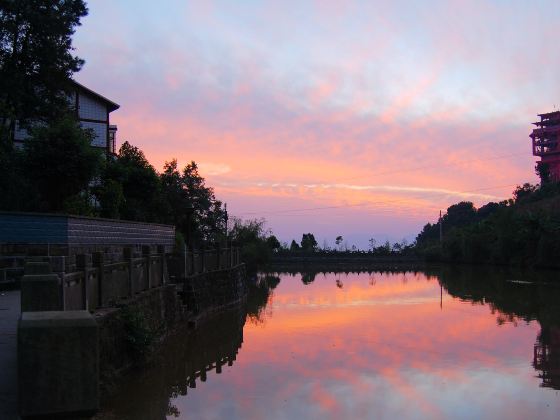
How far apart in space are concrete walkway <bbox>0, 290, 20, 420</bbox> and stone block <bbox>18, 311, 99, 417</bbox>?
17.3 inches

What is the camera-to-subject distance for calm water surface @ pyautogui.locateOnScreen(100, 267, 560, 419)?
9.99 metres

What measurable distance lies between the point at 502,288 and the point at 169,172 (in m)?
24.0

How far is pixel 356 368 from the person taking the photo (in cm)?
1323

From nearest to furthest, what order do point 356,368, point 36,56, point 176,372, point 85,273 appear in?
point 85,273 < point 176,372 < point 356,368 < point 36,56

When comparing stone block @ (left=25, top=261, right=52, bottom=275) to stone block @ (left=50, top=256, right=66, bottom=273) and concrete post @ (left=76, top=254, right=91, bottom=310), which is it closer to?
stone block @ (left=50, top=256, right=66, bottom=273)

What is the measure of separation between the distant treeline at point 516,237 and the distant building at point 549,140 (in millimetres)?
10843

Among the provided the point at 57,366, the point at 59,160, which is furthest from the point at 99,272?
the point at 59,160

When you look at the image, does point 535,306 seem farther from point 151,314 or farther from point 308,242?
point 308,242

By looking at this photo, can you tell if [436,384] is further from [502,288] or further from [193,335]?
[502,288]

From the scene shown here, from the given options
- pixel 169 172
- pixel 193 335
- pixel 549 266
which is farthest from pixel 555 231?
pixel 193 335

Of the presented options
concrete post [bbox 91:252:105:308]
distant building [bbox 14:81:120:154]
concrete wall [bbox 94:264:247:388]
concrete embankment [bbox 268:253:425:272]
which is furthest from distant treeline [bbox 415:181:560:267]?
concrete post [bbox 91:252:105:308]

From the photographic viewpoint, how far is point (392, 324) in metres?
20.8

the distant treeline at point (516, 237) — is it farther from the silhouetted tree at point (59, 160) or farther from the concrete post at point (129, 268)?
the concrete post at point (129, 268)

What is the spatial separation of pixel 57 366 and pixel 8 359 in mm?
2831
